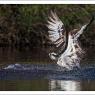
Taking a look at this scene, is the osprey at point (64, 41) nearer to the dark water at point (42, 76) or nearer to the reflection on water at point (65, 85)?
the dark water at point (42, 76)

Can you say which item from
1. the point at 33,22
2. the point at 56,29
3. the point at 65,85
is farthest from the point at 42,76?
the point at 33,22

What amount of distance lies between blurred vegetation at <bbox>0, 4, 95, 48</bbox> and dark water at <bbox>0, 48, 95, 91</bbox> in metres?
6.79

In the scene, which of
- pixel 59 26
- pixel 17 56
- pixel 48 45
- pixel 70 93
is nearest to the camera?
pixel 70 93

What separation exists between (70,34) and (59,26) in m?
0.40

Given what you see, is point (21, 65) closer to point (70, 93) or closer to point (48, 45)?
point (70, 93)

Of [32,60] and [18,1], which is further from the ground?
[18,1]

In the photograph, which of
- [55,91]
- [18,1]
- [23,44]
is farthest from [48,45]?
[55,91]

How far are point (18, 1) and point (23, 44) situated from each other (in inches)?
285

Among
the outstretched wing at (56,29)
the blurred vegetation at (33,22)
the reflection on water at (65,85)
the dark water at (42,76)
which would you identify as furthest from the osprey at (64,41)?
the blurred vegetation at (33,22)

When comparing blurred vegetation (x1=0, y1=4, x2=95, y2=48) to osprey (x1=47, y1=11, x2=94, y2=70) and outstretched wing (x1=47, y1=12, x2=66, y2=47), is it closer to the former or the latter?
osprey (x1=47, y1=11, x2=94, y2=70)

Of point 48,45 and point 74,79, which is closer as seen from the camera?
point 74,79

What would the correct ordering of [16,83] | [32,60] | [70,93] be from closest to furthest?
[70,93]
[16,83]
[32,60]

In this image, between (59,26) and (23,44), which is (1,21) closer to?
(23,44)

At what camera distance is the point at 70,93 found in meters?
10.4
